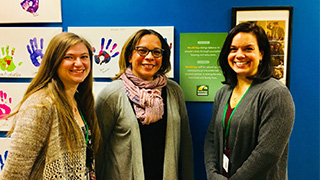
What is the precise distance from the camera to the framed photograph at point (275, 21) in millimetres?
1672

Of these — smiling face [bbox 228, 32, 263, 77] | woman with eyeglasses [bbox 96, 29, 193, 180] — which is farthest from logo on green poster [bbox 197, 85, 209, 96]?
smiling face [bbox 228, 32, 263, 77]

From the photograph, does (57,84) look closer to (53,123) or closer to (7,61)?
(53,123)

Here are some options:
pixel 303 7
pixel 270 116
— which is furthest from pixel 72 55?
pixel 303 7

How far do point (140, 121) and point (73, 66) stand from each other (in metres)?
0.52

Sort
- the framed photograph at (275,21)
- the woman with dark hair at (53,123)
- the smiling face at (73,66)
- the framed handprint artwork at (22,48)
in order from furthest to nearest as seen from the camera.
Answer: the framed handprint artwork at (22,48), the framed photograph at (275,21), the smiling face at (73,66), the woman with dark hair at (53,123)

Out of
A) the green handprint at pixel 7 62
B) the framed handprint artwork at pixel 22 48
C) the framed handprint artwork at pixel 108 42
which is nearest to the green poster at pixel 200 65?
the framed handprint artwork at pixel 108 42

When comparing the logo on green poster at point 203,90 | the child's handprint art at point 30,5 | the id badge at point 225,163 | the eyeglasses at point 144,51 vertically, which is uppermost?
the child's handprint art at point 30,5

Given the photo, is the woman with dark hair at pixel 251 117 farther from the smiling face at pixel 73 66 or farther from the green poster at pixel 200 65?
the smiling face at pixel 73 66

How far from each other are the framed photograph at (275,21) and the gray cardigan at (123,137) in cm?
79

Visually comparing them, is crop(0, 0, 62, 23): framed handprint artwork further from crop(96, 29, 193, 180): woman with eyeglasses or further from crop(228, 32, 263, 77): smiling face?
crop(228, 32, 263, 77): smiling face

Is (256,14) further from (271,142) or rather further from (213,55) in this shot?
(271,142)

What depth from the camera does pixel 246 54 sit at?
1.27m

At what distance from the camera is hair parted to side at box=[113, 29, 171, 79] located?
4.77 ft

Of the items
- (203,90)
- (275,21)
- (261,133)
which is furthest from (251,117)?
(275,21)
